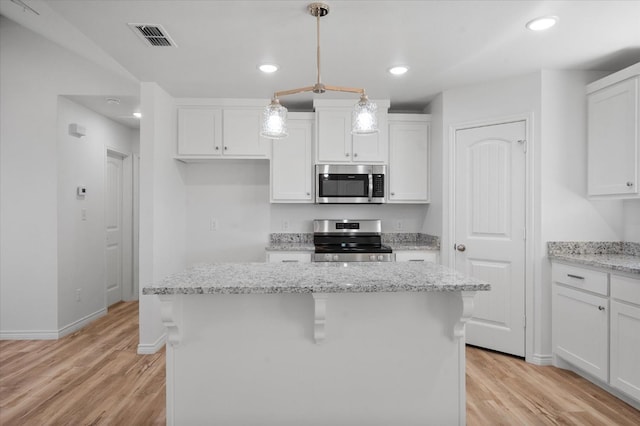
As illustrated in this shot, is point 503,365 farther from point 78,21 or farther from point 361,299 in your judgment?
point 78,21

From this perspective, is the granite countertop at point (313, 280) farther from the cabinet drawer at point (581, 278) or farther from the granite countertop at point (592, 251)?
the granite countertop at point (592, 251)

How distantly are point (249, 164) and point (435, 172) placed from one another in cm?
198

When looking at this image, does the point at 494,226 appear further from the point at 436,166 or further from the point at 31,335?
the point at 31,335

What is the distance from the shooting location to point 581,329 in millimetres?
2631

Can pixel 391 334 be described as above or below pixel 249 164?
below

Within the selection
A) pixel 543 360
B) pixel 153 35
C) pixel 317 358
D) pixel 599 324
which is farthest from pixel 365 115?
pixel 543 360

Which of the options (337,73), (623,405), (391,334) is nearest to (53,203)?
(337,73)

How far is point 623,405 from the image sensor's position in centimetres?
234

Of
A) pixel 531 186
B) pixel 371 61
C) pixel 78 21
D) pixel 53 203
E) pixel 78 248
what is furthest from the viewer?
pixel 78 248

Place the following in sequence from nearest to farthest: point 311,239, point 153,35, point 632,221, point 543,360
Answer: point 153,35 < point 632,221 < point 543,360 < point 311,239

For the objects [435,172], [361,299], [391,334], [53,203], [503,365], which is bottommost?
[503,365]

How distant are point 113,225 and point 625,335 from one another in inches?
207

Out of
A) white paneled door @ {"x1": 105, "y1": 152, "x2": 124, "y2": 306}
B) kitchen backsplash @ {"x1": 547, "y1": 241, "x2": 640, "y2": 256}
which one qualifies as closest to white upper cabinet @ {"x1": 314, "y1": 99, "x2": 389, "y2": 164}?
kitchen backsplash @ {"x1": 547, "y1": 241, "x2": 640, "y2": 256}

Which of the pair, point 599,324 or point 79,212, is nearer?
point 599,324
